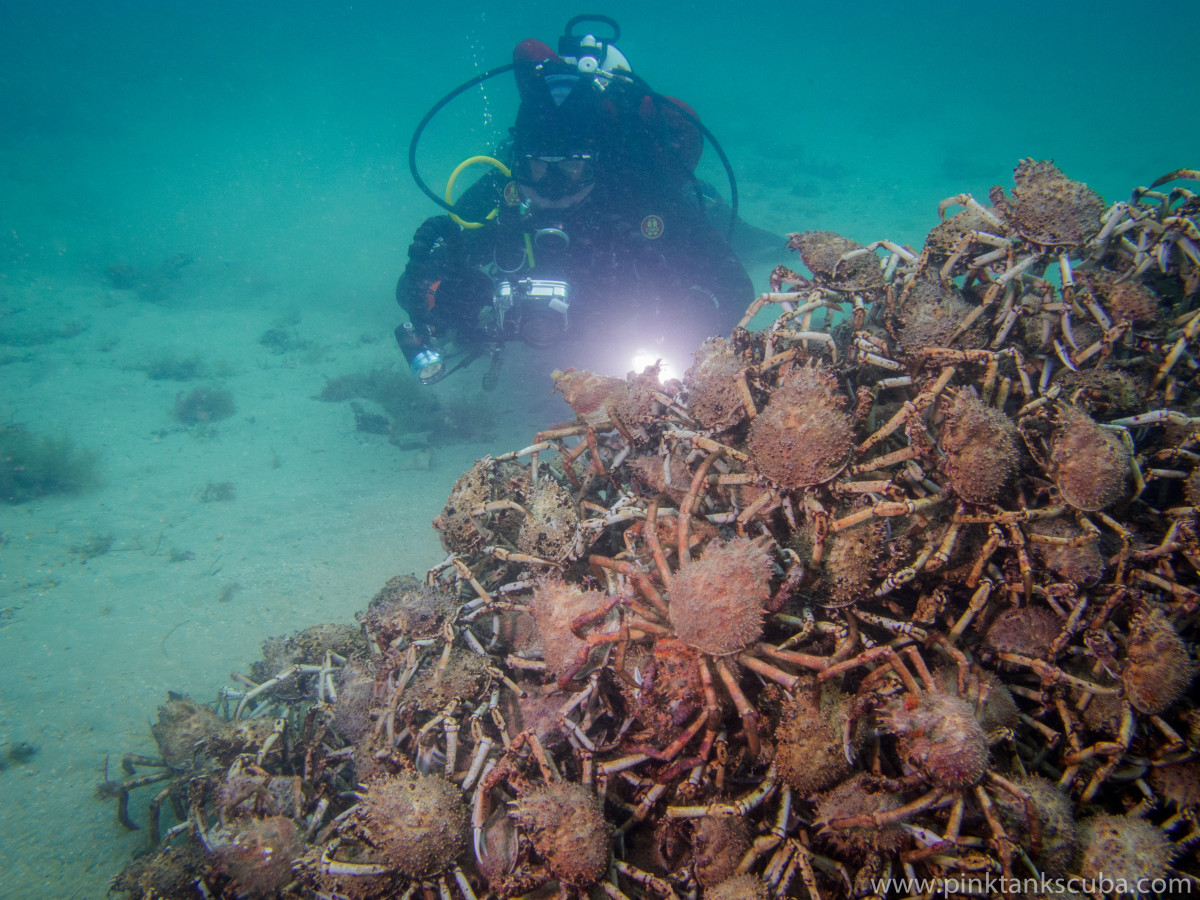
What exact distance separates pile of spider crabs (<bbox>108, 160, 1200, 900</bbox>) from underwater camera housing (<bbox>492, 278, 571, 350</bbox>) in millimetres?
5243

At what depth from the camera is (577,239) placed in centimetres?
750

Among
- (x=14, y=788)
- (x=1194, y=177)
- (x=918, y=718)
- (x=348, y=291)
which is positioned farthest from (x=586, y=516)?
(x=348, y=291)

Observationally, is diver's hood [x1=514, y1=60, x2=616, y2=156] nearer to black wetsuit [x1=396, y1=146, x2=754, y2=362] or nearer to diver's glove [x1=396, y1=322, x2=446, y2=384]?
black wetsuit [x1=396, y1=146, x2=754, y2=362]

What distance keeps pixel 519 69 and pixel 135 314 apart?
18.1 metres

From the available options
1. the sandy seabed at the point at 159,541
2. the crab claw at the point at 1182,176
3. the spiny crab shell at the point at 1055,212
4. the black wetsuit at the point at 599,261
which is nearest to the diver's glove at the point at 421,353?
the black wetsuit at the point at 599,261

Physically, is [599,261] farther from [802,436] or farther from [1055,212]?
[802,436]

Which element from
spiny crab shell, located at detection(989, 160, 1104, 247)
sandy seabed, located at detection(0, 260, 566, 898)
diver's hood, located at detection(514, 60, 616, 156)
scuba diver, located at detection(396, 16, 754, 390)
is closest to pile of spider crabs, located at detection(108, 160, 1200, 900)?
spiny crab shell, located at detection(989, 160, 1104, 247)

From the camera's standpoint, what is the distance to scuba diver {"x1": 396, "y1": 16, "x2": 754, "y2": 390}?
7172 mm

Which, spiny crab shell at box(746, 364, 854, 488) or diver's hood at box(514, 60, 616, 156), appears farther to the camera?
diver's hood at box(514, 60, 616, 156)

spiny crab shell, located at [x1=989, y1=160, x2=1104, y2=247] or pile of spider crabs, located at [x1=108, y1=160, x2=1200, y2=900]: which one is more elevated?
spiny crab shell, located at [x1=989, y1=160, x2=1104, y2=247]

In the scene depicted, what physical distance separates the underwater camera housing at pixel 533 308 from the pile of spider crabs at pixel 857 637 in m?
5.24

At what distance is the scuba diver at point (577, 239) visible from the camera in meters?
7.17

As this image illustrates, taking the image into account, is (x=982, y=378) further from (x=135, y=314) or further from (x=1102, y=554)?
(x=135, y=314)

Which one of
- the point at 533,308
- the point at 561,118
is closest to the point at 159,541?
the point at 533,308
